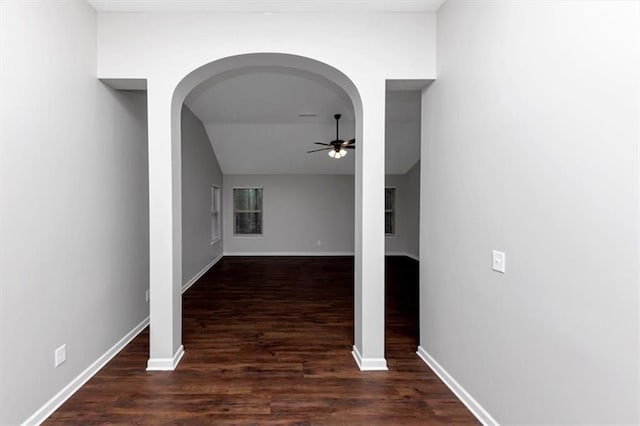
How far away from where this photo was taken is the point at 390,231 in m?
9.12

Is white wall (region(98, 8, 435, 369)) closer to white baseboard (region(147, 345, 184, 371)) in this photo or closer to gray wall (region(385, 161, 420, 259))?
white baseboard (region(147, 345, 184, 371))

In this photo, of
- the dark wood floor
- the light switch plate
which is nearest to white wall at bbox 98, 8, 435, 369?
the dark wood floor

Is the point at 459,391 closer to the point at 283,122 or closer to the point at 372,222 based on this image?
the point at 372,222

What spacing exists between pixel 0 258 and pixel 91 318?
40.6 inches

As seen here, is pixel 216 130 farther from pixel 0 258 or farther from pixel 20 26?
pixel 0 258

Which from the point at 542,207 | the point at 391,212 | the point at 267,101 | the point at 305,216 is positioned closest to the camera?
the point at 542,207

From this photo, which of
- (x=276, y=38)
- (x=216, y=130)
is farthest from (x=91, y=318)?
(x=216, y=130)

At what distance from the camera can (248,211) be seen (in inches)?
345

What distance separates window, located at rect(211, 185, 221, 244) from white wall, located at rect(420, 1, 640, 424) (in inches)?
239

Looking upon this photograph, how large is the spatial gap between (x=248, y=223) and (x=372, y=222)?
649 cm

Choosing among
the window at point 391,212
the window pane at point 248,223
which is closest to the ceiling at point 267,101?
the window pane at point 248,223

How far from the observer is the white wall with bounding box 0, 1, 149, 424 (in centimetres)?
182

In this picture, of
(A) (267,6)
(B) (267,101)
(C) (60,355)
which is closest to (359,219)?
(A) (267,6)

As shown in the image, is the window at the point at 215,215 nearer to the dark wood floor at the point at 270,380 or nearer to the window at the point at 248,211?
the window at the point at 248,211
